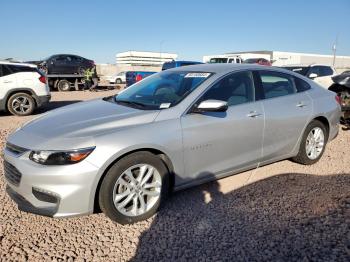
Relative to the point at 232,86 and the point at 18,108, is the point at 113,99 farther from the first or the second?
the point at 18,108

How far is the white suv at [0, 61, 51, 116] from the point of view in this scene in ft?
31.8

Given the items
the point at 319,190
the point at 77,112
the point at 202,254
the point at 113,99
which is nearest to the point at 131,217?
the point at 202,254

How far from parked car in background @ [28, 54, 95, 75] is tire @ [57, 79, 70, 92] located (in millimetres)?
1116

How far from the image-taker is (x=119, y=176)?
3.06m

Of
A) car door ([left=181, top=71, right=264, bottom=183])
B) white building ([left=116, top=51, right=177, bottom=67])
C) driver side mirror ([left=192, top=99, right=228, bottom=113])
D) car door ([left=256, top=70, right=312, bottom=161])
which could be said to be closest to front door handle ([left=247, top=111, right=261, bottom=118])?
car door ([left=181, top=71, right=264, bottom=183])

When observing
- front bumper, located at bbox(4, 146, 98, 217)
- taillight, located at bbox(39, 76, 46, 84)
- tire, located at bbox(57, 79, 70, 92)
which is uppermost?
taillight, located at bbox(39, 76, 46, 84)

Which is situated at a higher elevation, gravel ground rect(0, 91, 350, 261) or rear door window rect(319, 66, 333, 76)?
rear door window rect(319, 66, 333, 76)

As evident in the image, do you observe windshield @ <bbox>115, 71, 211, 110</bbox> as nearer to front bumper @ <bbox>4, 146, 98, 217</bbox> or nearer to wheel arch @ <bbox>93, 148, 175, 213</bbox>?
wheel arch @ <bbox>93, 148, 175, 213</bbox>

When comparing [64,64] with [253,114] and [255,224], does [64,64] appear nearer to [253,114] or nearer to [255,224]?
[253,114]

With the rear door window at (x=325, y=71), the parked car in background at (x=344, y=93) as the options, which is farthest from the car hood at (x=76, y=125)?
the rear door window at (x=325, y=71)

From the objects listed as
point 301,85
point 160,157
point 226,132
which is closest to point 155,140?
point 160,157

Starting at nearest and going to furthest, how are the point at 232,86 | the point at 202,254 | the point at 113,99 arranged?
the point at 202,254 → the point at 232,86 → the point at 113,99

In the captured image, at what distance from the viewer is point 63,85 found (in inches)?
765

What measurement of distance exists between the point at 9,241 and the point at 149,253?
53.1 inches
